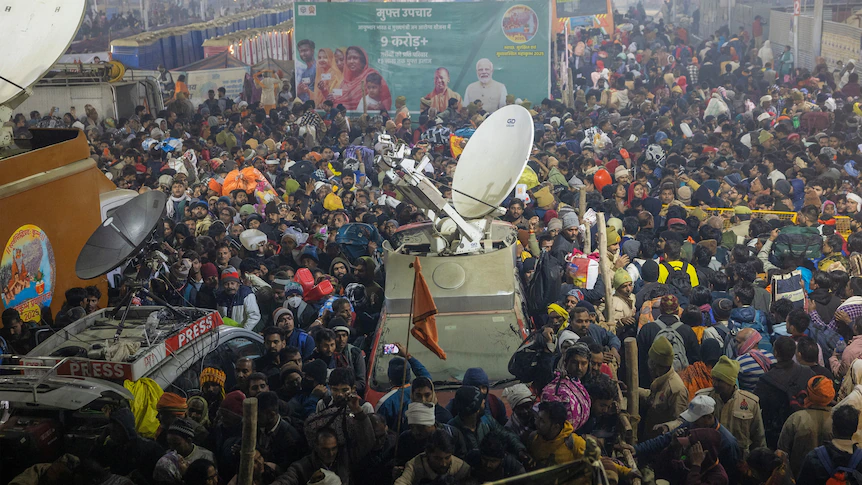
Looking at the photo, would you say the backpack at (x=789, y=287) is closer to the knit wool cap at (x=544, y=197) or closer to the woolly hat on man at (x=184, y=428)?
the knit wool cap at (x=544, y=197)

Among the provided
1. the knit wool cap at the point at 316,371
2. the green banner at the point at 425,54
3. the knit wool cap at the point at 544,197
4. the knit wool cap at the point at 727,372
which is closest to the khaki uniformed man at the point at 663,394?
the knit wool cap at the point at 727,372

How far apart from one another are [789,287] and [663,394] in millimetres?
2993

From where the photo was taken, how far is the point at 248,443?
5.95 metres

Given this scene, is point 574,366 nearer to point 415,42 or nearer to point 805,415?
point 805,415

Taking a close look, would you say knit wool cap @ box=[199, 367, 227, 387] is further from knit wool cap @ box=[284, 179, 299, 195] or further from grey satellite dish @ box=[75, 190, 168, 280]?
knit wool cap @ box=[284, 179, 299, 195]

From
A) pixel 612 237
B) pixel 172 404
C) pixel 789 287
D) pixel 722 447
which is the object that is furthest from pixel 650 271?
pixel 172 404

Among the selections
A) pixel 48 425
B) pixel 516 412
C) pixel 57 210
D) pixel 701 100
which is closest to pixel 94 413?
pixel 48 425

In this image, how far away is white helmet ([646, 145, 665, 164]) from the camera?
1667 centimetres

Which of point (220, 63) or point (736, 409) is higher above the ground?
point (220, 63)

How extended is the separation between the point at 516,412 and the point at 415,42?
20.5m

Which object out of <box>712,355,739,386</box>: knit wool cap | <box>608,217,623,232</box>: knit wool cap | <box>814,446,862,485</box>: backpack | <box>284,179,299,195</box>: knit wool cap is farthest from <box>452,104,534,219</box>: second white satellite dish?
<box>284,179,299,195</box>: knit wool cap

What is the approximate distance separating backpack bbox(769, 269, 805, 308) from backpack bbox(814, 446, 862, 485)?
143 inches

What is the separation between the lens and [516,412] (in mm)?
7051

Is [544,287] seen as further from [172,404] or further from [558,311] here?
[172,404]
